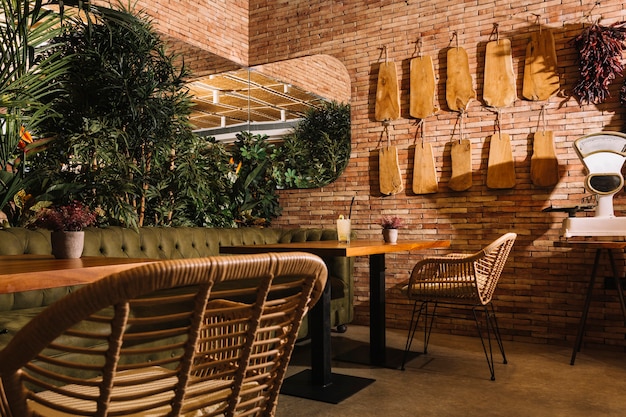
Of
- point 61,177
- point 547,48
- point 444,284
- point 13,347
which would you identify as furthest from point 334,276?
point 13,347

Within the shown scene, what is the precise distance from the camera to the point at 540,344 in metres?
4.36

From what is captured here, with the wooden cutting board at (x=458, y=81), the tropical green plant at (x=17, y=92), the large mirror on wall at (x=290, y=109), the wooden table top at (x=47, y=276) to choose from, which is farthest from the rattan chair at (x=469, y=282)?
the large mirror on wall at (x=290, y=109)

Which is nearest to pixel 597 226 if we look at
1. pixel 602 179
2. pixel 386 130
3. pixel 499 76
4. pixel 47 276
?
pixel 602 179

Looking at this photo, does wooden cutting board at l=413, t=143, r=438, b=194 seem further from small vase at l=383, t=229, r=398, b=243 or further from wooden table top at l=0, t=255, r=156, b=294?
wooden table top at l=0, t=255, r=156, b=294

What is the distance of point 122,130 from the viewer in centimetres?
411

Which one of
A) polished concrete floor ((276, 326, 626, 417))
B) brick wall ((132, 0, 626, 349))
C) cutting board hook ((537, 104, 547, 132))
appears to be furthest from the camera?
cutting board hook ((537, 104, 547, 132))

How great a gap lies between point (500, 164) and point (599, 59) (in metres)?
1.07

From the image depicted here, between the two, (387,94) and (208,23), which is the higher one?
(208,23)

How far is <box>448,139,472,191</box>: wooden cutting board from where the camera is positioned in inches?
186

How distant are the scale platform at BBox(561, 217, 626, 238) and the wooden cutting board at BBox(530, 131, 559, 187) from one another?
2.25ft

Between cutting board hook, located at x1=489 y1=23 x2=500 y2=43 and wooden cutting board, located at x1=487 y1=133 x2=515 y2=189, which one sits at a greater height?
cutting board hook, located at x1=489 y1=23 x2=500 y2=43

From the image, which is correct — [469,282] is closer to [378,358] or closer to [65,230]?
[378,358]

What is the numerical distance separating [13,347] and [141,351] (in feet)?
0.57

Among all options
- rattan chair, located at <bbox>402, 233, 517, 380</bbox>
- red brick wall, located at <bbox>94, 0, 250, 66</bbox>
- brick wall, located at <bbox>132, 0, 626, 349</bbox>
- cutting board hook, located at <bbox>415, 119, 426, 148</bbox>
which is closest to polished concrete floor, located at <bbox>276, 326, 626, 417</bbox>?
rattan chair, located at <bbox>402, 233, 517, 380</bbox>
